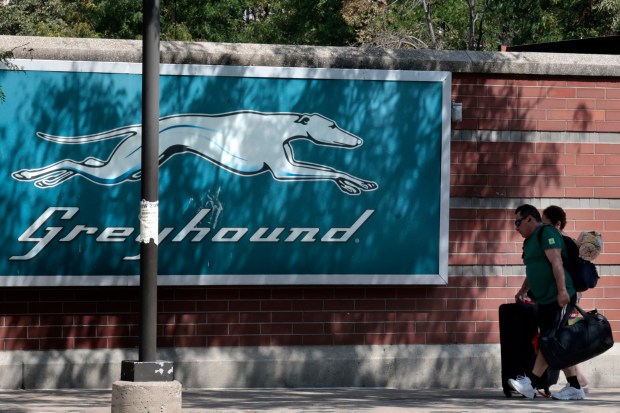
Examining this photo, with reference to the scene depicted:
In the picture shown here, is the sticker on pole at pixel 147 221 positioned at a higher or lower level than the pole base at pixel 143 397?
higher

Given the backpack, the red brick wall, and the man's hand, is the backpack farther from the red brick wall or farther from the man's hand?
the red brick wall

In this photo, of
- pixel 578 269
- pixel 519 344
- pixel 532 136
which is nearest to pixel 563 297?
pixel 578 269

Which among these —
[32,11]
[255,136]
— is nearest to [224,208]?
[255,136]

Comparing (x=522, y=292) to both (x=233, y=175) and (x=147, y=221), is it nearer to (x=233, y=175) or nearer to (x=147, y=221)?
(x=233, y=175)

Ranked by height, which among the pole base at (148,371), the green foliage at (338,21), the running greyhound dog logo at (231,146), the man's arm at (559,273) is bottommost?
the pole base at (148,371)

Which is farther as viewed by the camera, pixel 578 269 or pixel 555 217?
pixel 555 217

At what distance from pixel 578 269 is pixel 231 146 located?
357 cm

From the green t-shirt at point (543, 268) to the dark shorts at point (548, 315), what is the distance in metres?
0.05

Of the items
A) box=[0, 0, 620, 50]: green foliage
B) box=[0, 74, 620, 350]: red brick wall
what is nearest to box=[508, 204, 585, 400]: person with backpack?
box=[0, 74, 620, 350]: red brick wall

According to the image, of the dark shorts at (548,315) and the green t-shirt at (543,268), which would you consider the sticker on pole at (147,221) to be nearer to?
the green t-shirt at (543,268)

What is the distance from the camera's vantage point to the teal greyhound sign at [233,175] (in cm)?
1088

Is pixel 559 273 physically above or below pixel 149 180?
below

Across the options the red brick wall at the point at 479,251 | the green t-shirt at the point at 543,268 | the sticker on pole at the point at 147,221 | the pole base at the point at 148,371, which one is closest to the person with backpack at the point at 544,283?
the green t-shirt at the point at 543,268

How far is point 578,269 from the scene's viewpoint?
10445 mm
